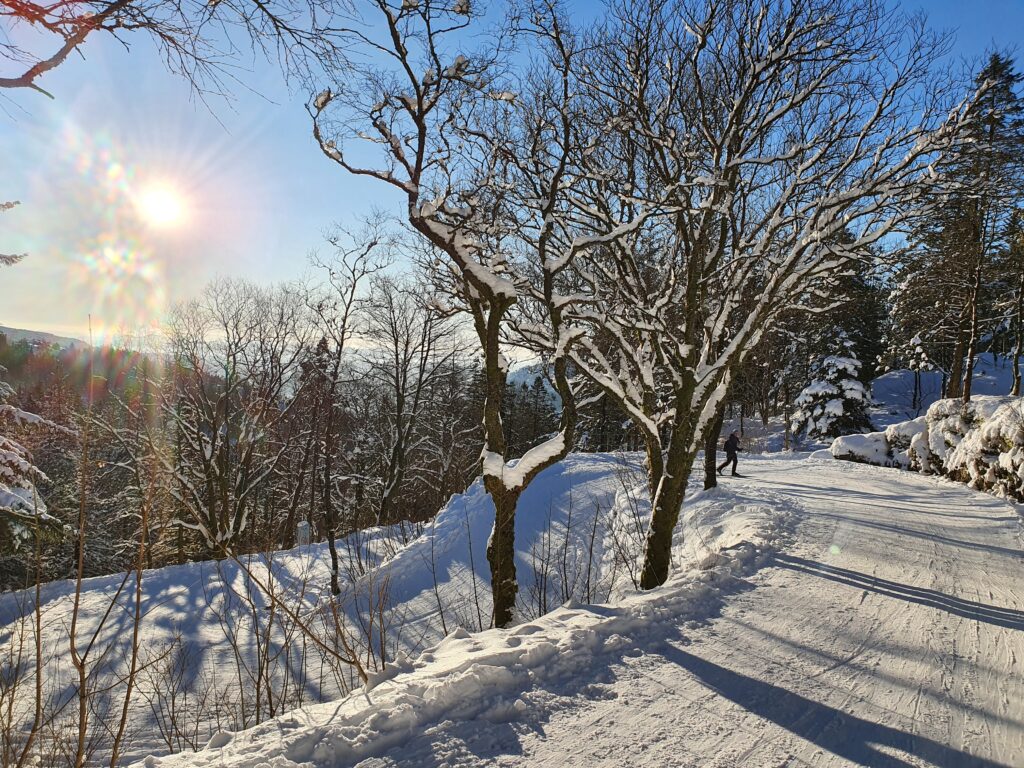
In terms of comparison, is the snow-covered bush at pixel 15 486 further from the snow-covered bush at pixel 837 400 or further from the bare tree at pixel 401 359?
the snow-covered bush at pixel 837 400

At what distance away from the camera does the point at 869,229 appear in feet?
24.7

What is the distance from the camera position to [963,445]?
1267 cm

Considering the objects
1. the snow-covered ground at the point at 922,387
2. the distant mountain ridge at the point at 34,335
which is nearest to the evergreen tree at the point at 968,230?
the snow-covered ground at the point at 922,387

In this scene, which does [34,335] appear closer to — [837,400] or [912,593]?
[912,593]

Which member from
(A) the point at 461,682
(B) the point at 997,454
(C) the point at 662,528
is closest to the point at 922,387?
(B) the point at 997,454

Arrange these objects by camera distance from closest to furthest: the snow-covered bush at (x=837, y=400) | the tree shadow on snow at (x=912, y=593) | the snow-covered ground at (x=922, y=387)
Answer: the tree shadow on snow at (x=912, y=593) → the snow-covered bush at (x=837, y=400) → the snow-covered ground at (x=922, y=387)

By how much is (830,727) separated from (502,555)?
3.38 metres

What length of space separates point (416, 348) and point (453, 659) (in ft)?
59.8

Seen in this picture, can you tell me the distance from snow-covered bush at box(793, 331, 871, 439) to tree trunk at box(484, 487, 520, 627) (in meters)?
24.9

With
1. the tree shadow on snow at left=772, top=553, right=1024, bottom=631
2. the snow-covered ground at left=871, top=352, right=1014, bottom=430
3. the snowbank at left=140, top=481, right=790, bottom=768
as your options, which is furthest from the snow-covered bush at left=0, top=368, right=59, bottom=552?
the snow-covered ground at left=871, top=352, right=1014, bottom=430

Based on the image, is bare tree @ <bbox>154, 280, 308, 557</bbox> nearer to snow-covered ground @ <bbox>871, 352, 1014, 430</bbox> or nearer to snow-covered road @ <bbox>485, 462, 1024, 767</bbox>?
snow-covered road @ <bbox>485, 462, 1024, 767</bbox>

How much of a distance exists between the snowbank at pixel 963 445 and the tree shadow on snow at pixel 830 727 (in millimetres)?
9837

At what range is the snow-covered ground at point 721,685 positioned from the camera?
281 centimetres

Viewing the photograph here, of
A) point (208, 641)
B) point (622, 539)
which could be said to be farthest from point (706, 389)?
point (208, 641)
